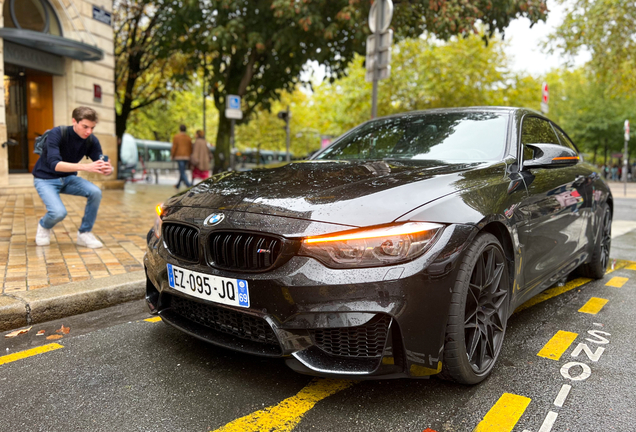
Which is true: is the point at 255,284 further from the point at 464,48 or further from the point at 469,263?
the point at 464,48

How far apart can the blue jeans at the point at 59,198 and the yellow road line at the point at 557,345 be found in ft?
14.5

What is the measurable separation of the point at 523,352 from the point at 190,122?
45674 millimetres

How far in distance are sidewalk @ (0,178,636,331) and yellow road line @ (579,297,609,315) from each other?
3378 mm

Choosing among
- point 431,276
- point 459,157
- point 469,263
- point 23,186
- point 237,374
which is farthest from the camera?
point 23,186

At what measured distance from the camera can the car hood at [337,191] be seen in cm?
225

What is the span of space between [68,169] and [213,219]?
10.5 feet

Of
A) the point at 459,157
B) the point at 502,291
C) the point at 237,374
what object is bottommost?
the point at 237,374

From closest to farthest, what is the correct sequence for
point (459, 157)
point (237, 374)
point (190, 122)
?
1. point (237, 374)
2. point (459, 157)
3. point (190, 122)

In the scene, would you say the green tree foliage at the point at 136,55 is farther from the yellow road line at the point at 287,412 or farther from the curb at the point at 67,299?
the yellow road line at the point at 287,412

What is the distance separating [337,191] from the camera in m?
2.45

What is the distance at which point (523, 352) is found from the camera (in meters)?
2.95

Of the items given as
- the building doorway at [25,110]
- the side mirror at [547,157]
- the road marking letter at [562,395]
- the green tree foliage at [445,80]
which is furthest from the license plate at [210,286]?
the green tree foliage at [445,80]

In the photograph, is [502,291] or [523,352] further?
[523,352]

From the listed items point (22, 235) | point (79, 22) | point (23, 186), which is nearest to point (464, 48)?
point (79, 22)
